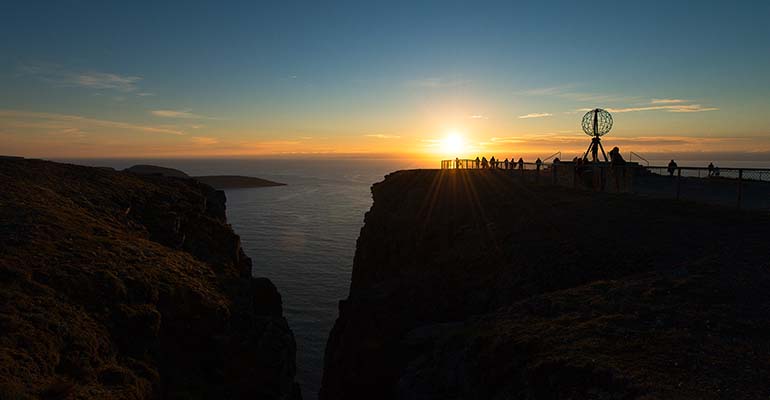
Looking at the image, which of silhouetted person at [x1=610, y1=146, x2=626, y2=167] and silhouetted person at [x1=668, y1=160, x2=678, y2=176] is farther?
silhouetted person at [x1=610, y1=146, x2=626, y2=167]

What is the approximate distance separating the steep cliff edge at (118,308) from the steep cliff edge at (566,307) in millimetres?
5082

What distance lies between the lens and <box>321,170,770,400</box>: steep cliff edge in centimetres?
767

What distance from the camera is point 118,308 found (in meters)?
11.4

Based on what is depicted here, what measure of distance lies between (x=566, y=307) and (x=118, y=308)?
11.4 m

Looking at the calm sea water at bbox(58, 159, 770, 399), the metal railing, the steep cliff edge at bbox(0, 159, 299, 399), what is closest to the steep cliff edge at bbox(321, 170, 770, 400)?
the metal railing

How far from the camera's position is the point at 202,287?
48.9 ft

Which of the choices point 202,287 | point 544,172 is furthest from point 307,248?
point 202,287

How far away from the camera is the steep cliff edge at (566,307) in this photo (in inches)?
302

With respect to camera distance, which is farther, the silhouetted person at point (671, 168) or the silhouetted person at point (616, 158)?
the silhouetted person at point (616, 158)

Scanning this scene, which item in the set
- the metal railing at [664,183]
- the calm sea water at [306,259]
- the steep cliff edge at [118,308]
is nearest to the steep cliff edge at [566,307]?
the metal railing at [664,183]

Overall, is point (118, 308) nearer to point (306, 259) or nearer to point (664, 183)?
point (664, 183)

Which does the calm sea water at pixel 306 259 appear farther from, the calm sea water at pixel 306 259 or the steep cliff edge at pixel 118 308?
the steep cliff edge at pixel 118 308

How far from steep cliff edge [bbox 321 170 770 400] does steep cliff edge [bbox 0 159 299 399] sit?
508cm

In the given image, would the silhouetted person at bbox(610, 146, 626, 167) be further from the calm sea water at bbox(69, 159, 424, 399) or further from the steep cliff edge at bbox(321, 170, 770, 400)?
the calm sea water at bbox(69, 159, 424, 399)
